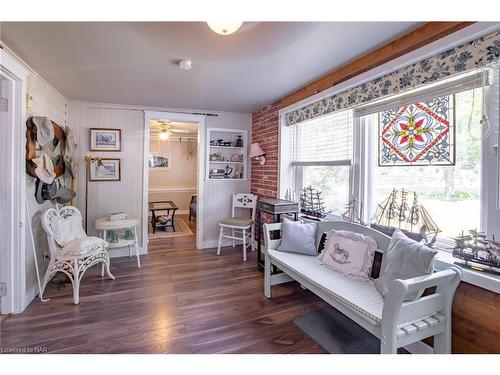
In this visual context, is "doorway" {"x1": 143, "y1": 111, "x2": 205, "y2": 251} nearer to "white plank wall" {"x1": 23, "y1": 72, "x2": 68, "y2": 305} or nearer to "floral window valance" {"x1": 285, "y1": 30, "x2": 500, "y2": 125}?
"white plank wall" {"x1": 23, "y1": 72, "x2": 68, "y2": 305}

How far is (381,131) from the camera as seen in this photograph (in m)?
2.20

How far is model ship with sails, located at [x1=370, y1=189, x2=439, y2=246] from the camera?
1801 mm

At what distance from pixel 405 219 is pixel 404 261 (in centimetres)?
52

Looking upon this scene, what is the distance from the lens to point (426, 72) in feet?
5.57

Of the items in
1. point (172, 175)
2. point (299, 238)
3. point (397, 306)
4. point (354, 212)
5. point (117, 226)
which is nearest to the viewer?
point (397, 306)

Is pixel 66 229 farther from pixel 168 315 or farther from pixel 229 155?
pixel 229 155

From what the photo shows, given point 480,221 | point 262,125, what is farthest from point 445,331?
point 262,125

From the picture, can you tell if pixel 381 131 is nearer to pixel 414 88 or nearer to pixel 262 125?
pixel 414 88

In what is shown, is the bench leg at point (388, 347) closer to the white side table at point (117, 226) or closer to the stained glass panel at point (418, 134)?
the stained glass panel at point (418, 134)

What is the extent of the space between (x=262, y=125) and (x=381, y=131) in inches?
81.8

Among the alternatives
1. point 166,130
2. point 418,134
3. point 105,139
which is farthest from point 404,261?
point 166,130
